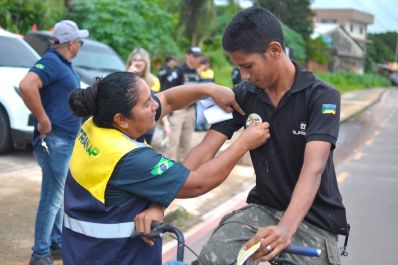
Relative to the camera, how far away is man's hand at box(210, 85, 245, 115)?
312 cm

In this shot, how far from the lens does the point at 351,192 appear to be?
872 centimetres

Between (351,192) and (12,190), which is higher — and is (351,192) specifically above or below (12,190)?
below

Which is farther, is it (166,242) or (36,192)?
(36,192)

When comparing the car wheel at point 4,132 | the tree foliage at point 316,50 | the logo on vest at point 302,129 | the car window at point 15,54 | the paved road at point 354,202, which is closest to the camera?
the logo on vest at point 302,129

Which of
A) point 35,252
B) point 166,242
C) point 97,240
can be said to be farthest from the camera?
point 166,242

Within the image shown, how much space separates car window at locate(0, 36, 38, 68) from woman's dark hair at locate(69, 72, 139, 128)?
6.96 meters

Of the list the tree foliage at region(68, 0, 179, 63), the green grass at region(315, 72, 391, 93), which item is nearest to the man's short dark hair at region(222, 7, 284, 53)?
the tree foliage at region(68, 0, 179, 63)

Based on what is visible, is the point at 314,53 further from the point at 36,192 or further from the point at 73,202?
the point at 73,202

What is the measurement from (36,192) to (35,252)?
8.12 ft

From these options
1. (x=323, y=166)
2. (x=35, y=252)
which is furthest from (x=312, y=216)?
(x=35, y=252)

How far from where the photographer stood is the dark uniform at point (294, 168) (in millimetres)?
2771

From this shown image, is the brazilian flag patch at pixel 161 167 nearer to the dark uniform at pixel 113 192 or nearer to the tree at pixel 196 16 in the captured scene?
the dark uniform at pixel 113 192

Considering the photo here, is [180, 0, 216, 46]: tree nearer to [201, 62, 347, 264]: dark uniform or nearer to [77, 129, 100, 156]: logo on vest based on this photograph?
[201, 62, 347, 264]: dark uniform

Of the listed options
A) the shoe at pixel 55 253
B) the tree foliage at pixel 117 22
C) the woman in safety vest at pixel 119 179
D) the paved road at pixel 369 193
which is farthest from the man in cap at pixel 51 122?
the tree foliage at pixel 117 22
